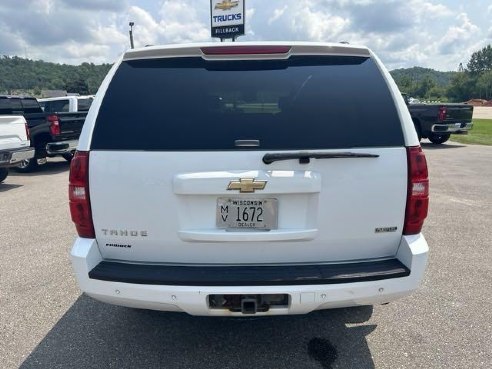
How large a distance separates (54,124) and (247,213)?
903 centimetres

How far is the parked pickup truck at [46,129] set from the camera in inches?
380

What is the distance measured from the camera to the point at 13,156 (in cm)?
775

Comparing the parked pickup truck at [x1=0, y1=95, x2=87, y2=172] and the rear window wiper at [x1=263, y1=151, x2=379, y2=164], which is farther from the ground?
the rear window wiper at [x1=263, y1=151, x2=379, y2=164]

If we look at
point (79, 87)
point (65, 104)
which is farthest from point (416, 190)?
point (79, 87)

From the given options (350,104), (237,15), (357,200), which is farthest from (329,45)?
(237,15)

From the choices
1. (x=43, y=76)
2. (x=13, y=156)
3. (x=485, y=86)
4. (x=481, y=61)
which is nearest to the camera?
(x=13, y=156)

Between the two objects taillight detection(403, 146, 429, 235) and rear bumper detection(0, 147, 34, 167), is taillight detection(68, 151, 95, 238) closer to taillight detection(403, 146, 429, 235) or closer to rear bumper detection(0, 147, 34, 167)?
taillight detection(403, 146, 429, 235)

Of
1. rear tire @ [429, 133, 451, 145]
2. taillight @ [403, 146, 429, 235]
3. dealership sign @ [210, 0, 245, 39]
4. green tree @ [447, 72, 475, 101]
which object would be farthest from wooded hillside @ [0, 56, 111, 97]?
green tree @ [447, 72, 475, 101]

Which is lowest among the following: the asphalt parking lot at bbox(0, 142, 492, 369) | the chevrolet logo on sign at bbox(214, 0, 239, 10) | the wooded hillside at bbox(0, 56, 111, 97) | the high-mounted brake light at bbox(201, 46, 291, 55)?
the asphalt parking lot at bbox(0, 142, 492, 369)

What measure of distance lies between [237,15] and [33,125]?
2064 cm

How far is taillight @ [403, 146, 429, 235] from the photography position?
2.26m

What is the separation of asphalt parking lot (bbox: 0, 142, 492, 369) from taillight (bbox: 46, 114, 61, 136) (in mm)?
6184

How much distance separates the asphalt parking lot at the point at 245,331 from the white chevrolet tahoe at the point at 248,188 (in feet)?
1.94

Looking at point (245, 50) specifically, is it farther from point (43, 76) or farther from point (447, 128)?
point (43, 76)
